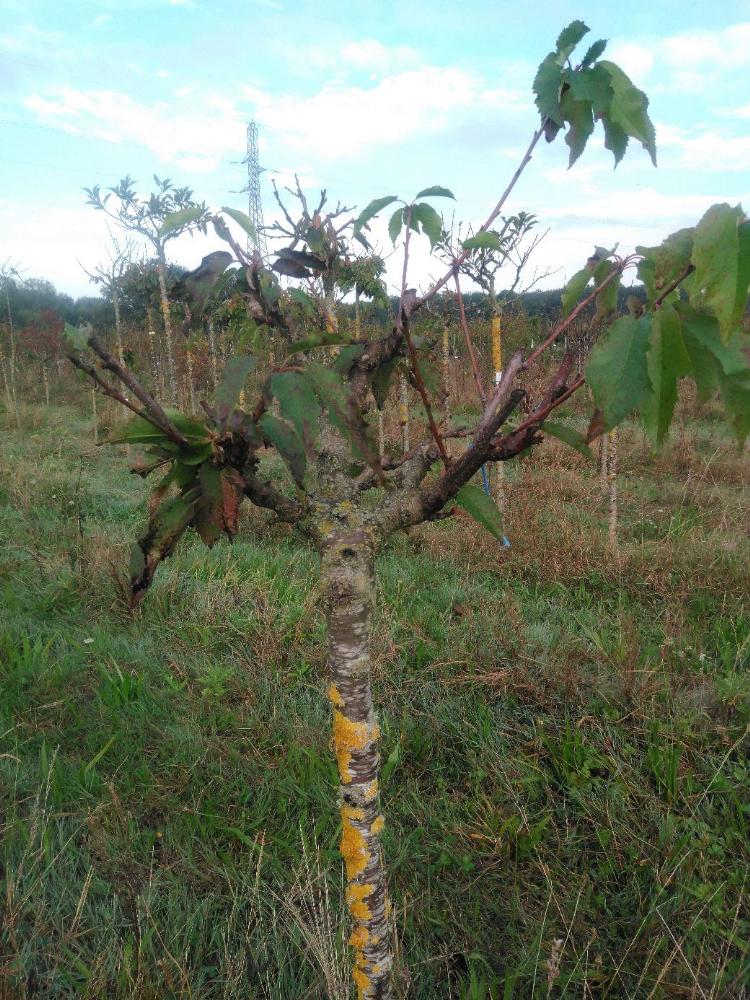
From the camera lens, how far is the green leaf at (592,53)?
0.74 meters

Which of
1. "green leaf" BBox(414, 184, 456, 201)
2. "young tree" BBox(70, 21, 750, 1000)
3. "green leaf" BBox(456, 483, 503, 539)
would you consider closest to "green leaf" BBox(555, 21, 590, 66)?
"young tree" BBox(70, 21, 750, 1000)

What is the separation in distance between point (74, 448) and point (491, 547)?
585cm

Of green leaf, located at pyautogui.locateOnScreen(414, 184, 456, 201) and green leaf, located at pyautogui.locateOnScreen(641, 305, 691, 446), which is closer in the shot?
green leaf, located at pyautogui.locateOnScreen(641, 305, 691, 446)

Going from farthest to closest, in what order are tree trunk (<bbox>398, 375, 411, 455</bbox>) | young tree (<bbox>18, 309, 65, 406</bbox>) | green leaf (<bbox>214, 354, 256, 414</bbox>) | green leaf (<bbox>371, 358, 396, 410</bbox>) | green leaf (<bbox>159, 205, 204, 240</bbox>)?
young tree (<bbox>18, 309, 65, 406</bbox>) < tree trunk (<bbox>398, 375, 411, 455</bbox>) < green leaf (<bbox>371, 358, 396, 410</bbox>) < green leaf (<bbox>159, 205, 204, 240</bbox>) < green leaf (<bbox>214, 354, 256, 414</bbox>)

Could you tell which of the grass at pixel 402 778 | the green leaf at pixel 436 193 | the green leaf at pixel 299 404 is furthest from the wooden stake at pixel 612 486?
the green leaf at pixel 299 404

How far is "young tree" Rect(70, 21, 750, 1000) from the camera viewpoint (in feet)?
2.10

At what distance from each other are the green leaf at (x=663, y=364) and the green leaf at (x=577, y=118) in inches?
10.7

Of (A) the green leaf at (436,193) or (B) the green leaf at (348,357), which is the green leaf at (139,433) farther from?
(A) the green leaf at (436,193)

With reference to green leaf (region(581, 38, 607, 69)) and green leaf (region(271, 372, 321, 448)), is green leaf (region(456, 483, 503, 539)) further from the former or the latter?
green leaf (region(581, 38, 607, 69))

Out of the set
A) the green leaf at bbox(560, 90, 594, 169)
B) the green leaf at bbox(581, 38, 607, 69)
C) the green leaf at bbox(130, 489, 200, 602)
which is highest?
the green leaf at bbox(581, 38, 607, 69)

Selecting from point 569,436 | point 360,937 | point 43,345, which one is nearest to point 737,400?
point 569,436

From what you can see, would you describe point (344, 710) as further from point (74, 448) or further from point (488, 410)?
point (74, 448)

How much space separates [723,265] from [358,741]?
73 cm

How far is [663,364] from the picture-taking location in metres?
0.64
